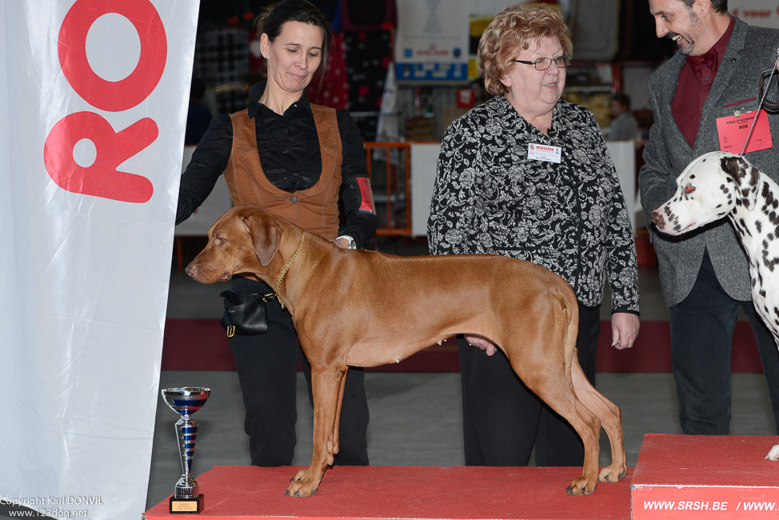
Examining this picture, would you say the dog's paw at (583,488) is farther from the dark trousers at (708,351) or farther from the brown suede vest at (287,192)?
the brown suede vest at (287,192)

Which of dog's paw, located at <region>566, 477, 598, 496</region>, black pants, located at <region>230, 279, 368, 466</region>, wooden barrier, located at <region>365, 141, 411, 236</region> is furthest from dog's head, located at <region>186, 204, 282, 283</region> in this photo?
wooden barrier, located at <region>365, 141, 411, 236</region>

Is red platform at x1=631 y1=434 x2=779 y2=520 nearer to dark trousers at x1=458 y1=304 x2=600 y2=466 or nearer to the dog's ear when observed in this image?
dark trousers at x1=458 y1=304 x2=600 y2=466

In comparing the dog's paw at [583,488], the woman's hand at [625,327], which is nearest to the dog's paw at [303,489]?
the dog's paw at [583,488]

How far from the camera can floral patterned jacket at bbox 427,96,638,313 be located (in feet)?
10.6

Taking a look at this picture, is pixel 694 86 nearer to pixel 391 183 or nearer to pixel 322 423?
pixel 322 423

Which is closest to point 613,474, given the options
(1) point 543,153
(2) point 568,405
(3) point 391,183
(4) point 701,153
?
(2) point 568,405

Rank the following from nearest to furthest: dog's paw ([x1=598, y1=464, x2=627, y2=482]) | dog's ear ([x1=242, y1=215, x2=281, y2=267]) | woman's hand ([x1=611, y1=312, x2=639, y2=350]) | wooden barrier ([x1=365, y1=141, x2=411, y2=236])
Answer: dog's ear ([x1=242, y1=215, x2=281, y2=267]), dog's paw ([x1=598, y1=464, x2=627, y2=482]), woman's hand ([x1=611, y1=312, x2=639, y2=350]), wooden barrier ([x1=365, y1=141, x2=411, y2=236])

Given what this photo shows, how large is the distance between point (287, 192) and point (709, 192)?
1.44m

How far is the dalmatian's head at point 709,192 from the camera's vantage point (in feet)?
9.35

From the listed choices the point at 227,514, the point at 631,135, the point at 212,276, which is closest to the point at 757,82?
the point at 212,276

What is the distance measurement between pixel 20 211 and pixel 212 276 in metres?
0.76

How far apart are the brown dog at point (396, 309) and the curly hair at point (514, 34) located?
0.78 meters

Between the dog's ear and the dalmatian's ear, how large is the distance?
4.78 feet

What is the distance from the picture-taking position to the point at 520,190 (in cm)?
321
